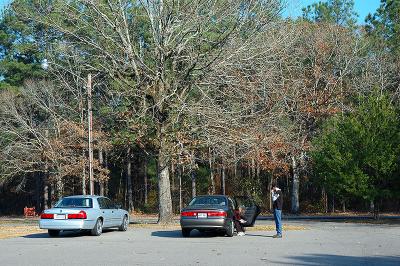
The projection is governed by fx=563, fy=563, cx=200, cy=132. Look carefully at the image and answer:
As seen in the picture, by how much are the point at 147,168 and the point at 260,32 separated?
26.7m

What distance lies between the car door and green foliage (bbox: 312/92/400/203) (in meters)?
12.7

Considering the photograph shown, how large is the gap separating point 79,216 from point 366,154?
51.3 ft

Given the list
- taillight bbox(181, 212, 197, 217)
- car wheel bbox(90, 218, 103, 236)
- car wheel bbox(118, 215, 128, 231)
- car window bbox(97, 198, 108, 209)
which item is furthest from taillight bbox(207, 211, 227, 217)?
car wheel bbox(118, 215, 128, 231)

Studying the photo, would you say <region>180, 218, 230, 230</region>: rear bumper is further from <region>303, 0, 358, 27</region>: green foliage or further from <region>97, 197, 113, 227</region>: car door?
<region>303, 0, 358, 27</region>: green foliage

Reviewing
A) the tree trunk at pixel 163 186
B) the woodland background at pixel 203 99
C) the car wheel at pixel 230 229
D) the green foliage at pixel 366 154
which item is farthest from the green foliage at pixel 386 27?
the car wheel at pixel 230 229

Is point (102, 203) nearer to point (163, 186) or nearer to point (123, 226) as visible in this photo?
point (123, 226)

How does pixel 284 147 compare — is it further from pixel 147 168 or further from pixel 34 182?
pixel 34 182

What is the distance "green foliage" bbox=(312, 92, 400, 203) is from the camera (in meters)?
28.4

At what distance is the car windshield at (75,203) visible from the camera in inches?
810

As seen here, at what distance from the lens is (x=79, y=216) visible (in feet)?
Result: 64.3

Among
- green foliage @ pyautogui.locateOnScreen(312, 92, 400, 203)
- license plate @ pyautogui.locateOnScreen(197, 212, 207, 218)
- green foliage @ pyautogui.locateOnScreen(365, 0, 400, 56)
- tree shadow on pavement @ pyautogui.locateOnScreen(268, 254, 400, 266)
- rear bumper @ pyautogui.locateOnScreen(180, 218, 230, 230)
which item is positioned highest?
green foliage @ pyautogui.locateOnScreen(365, 0, 400, 56)

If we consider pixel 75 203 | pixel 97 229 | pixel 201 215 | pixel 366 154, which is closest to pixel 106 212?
pixel 97 229

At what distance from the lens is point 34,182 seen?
5666 centimetres

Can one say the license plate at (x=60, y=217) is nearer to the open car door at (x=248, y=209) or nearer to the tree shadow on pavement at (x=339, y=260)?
the open car door at (x=248, y=209)
